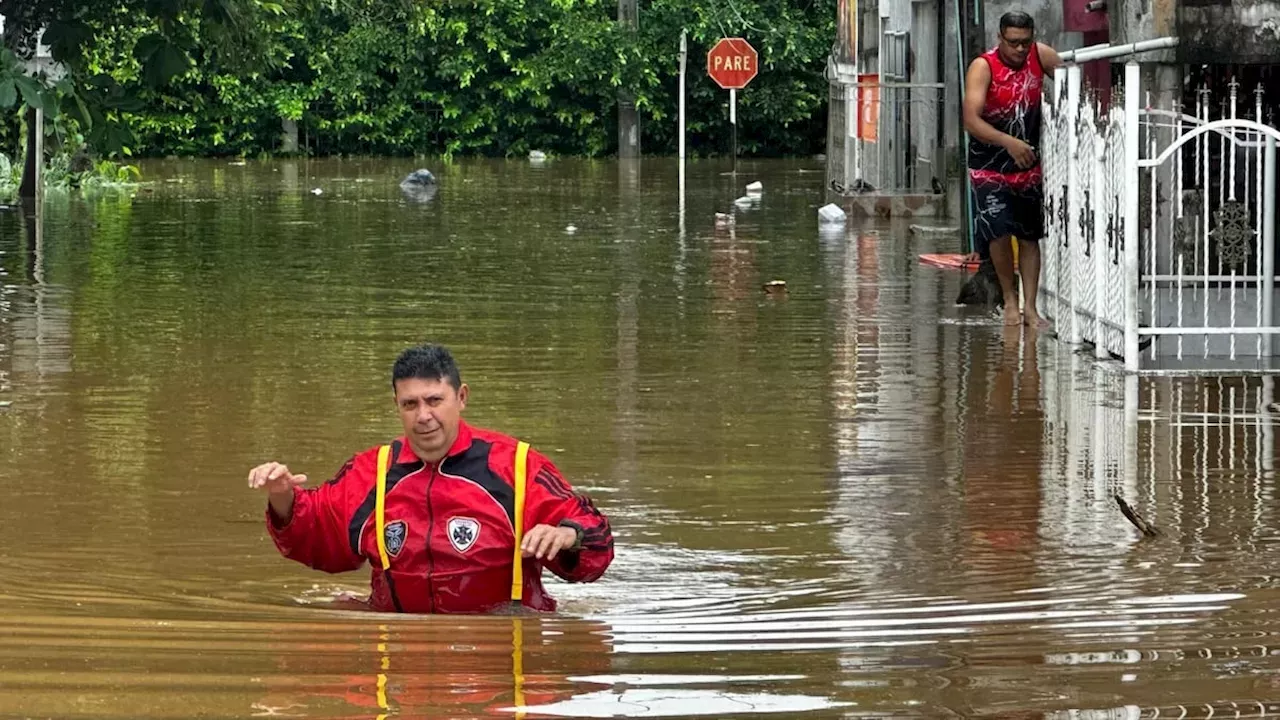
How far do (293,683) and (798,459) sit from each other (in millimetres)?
4285

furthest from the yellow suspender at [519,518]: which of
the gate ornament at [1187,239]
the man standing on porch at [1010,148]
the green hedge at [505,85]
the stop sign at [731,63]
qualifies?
the green hedge at [505,85]

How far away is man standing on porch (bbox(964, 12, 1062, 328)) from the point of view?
13594 millimetres

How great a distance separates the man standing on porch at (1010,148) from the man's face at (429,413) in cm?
777

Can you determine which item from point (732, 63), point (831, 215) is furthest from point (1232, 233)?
point (732, 63)

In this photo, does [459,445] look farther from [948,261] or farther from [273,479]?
[948,261]

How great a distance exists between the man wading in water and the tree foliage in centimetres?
3490

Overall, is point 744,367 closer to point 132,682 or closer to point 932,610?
point 932,610

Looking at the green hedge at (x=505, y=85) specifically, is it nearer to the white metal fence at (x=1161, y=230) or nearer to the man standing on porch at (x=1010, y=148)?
the man standing on porch at (x=1010, y=148)

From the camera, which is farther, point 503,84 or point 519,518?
→ point 503,84

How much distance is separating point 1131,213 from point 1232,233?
104 centimetres

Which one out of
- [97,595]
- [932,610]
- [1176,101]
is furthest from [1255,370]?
[97,595]

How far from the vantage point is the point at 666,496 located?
29.5ft

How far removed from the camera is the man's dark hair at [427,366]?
6.26m

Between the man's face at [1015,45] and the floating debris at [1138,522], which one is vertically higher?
the man's face at [1015,45]
